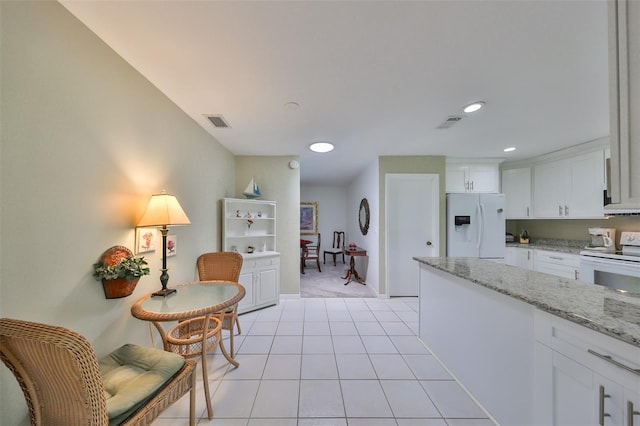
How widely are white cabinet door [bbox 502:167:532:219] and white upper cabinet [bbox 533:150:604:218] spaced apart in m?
0.10

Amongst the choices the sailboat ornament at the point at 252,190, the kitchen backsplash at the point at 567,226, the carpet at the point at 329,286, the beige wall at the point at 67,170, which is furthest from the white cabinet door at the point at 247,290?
the kitchen backsplash at the point at 567,226

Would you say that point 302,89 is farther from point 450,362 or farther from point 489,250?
point 489,250

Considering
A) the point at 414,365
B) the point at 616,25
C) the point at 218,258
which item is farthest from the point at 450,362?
the point at 218,258

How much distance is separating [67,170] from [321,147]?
2611 millimetres

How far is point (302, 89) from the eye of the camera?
1918mm

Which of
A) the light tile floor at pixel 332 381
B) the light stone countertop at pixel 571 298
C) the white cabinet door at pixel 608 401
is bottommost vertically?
the light tile floor at pixel 332 381

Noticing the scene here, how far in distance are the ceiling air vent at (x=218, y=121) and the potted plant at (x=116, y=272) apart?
160 cm

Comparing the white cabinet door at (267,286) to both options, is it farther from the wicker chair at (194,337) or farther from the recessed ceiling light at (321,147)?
the recessed ceiling light at (321,147)

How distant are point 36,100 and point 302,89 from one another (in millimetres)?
1556

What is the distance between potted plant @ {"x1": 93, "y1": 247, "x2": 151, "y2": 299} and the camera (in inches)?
55.2

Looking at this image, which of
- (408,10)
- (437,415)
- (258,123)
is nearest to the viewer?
(408,10)

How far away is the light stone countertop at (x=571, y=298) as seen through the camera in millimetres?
895

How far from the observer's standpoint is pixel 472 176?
13.3ft

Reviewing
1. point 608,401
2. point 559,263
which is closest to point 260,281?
point 608,401
